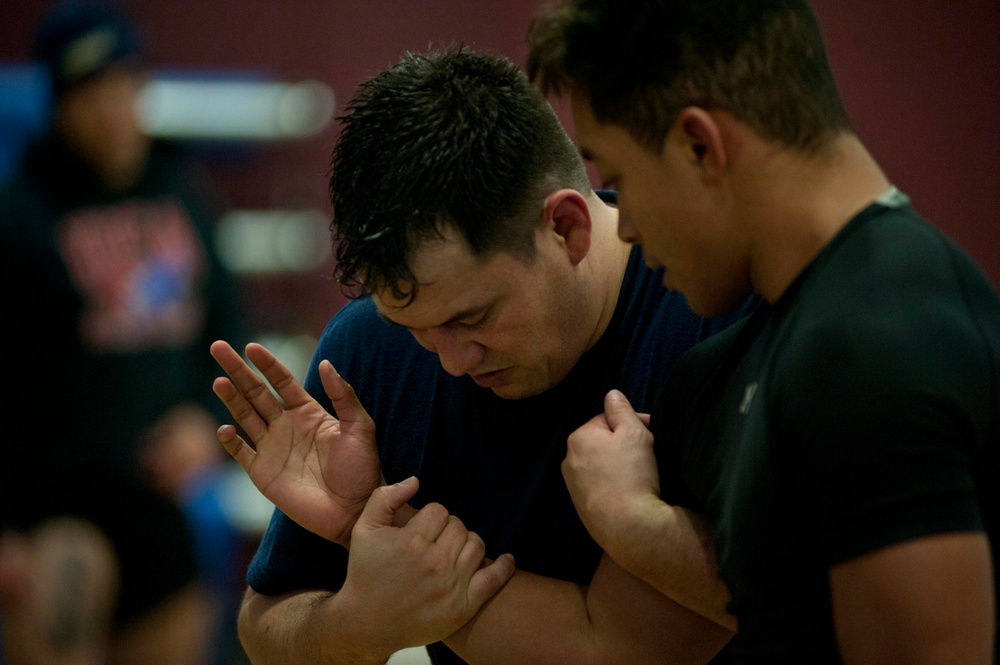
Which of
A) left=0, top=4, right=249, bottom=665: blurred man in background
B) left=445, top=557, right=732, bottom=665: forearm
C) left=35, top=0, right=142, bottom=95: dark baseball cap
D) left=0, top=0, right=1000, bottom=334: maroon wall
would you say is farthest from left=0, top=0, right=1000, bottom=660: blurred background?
left=445, top=557, right=732, bottom=665: forearm

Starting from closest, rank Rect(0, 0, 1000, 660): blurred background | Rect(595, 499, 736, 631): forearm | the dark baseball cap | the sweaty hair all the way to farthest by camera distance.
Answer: the sweaty hair
Rect(595, 499, 736, 631): forearm
the dark baseball cap
Rect(0, 0, 1000, 660): blurred background

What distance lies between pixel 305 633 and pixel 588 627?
1.61 feet

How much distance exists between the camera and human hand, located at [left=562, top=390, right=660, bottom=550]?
150cm

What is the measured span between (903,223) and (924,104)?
4.15m

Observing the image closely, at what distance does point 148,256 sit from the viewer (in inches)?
141

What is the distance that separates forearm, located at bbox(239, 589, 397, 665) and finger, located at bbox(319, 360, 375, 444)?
0.89ft

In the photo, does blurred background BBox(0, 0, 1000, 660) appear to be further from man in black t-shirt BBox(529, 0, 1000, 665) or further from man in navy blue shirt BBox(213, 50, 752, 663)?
man in black t-shirt BBox(529, 0, 1000, 665)

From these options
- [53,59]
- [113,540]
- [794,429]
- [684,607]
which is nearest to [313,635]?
[684,607]

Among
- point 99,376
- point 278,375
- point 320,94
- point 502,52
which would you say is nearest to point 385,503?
point 278,375

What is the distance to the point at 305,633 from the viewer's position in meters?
1.86

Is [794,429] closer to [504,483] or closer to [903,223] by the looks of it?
[903,223]

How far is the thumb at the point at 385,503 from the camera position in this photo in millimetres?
1771

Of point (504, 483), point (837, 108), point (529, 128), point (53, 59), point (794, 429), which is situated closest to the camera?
point (794, 429)

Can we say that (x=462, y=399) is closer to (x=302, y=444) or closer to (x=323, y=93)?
(x=302, y=444)
